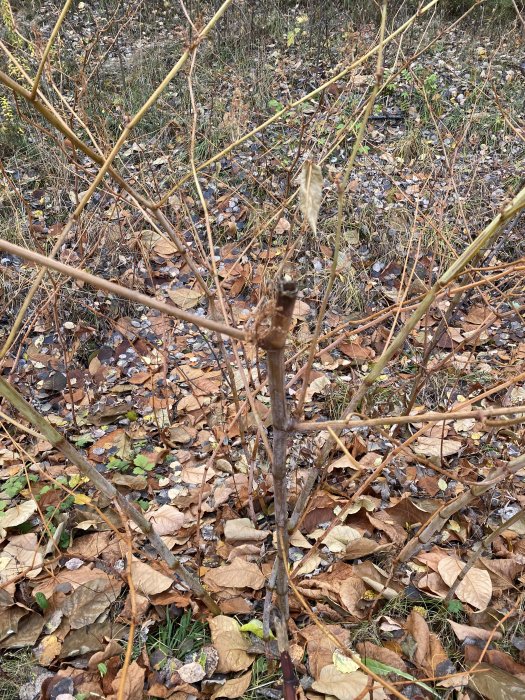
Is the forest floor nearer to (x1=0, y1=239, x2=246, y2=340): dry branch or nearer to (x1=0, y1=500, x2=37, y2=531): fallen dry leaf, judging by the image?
(x1=0, y1=500, x2=37, y2=531): fallen dry leaf

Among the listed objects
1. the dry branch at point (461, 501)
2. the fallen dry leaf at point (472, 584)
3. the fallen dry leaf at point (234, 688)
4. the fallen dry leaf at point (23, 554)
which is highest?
the dry branch at point (461, 501)

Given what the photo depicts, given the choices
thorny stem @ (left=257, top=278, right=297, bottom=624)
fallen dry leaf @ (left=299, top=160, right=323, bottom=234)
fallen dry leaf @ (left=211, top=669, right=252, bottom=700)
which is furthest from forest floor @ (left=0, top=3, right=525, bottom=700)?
fallen dry leaf @ (left=299, top=160, right=323, bottom=234)

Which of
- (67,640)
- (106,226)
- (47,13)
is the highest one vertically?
(47,13)

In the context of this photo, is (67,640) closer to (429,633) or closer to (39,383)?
(429,633)

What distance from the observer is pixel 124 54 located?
4.82 meters

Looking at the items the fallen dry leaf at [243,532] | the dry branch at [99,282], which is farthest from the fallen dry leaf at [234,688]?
the dry branch at [99,282]

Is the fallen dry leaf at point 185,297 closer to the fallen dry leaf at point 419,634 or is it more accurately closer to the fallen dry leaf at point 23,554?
the fallen dry leaf at point 23,554

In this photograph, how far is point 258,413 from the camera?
69.9 inches

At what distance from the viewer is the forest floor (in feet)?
4.63

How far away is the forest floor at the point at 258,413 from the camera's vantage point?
1.41 meters

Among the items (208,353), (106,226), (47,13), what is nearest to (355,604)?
(208,353)

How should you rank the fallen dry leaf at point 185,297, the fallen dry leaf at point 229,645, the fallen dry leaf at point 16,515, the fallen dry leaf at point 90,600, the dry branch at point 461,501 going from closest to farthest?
the dry branch at point 461,501, the fallen dry leaf at point 229,645, the fallen dry leaf at point 90,600, the fallen dry leaf at point 16,515, the fallen dry leaf at point 185,297

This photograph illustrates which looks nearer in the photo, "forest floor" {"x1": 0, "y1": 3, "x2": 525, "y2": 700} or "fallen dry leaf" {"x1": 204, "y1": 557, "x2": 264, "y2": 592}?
"forest floor" {"x1": 0, "y1": 3, "x2": 525, "y2": 700}

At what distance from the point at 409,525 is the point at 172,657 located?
83 centimetres
